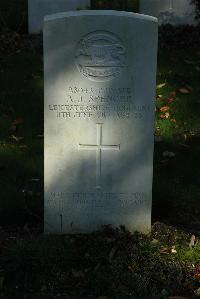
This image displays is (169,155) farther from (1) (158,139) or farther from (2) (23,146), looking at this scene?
(2) (23,146)

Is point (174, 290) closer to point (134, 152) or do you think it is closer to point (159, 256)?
point (159, 256)

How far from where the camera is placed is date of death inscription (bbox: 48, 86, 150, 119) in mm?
5023

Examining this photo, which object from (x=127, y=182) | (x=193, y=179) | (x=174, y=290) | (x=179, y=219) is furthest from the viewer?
(x=193, y=179)

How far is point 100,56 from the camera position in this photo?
496 centimetres

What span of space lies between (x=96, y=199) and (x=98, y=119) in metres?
0.64

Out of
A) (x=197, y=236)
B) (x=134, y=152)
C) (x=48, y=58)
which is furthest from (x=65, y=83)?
(x=197, y=236)

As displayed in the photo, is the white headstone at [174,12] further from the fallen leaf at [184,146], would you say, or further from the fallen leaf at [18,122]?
the fallen leaf at [184,146]

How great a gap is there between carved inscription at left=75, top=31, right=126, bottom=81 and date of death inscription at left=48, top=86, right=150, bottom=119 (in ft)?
0.40

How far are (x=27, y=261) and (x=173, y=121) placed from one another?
334cm

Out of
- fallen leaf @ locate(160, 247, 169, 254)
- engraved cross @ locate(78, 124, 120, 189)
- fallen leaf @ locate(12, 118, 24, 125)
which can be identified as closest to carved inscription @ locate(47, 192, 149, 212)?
engraved cross @ locate(78, 124, 120, 189)

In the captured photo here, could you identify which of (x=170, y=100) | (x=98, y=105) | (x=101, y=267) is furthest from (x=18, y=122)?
(x=101, y=267)

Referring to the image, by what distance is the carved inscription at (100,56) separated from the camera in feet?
16.1

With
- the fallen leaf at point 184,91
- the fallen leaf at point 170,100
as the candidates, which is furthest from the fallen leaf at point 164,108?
the fallen leaf at point 184,91

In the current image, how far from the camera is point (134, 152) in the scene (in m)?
5.17
